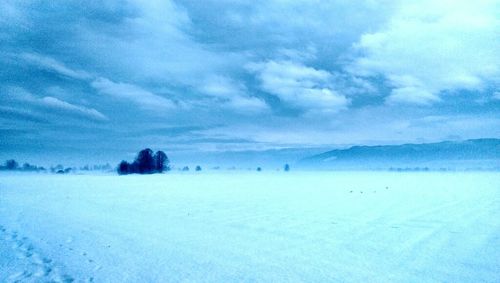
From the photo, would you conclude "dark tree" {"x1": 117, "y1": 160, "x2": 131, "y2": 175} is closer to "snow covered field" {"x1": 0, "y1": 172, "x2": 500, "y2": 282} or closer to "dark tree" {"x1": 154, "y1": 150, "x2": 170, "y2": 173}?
"dark tree" {"x1": 154, "y1": 150, "x2": 170, "y2": 173}

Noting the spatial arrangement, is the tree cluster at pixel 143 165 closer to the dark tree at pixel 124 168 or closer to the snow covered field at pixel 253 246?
the dark tree at pixel 124 168

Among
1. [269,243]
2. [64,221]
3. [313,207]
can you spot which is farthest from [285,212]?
[64,221]

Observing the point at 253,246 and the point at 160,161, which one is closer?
the point at 253,246

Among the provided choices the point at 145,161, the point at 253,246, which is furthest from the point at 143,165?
the point at 253,246

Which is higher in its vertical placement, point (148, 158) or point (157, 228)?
point (148, 158)

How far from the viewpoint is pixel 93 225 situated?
37.2 ft

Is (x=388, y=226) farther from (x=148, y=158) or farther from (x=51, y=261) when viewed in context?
(x=148, y=158)

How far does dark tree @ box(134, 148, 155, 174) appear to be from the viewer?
88.6 metres

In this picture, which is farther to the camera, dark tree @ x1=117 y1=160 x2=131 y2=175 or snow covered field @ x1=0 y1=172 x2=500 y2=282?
dark tree @ x1=117 y1=160 x2=131 y2=175

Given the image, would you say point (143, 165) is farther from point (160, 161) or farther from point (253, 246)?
point (253, 246)

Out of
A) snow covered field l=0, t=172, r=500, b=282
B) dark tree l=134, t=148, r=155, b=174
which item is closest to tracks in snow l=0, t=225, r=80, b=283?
snow covered field l=0, t=172, r=500, b=282

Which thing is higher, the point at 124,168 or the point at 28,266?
the point at 124,168

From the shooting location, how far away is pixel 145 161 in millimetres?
89250

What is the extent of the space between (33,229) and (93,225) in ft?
5.82
